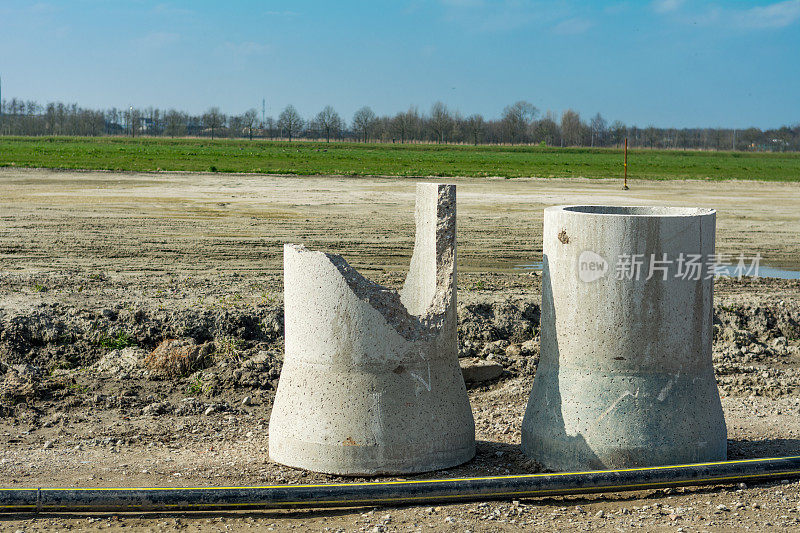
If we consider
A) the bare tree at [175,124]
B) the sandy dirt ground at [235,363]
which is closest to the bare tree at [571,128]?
the bare tree at [175,124]

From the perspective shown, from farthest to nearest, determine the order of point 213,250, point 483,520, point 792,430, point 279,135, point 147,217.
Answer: point 279,135 < point 147,217 < point 213,250 < point 792,430 < point 483,520

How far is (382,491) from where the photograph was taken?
5.34 metres

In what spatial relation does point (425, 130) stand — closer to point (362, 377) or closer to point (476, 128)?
point (476, 128)

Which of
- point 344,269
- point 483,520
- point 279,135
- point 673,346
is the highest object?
point 279,135

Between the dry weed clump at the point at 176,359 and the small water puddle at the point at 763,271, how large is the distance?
23.4 ft

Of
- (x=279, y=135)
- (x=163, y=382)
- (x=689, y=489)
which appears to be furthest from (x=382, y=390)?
(x=279, y=135)

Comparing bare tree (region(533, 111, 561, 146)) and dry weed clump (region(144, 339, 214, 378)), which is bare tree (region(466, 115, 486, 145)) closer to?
bare tree (region(533, 111, 561, 146))

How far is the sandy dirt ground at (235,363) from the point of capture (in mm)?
5324

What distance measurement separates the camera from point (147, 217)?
20.2 m

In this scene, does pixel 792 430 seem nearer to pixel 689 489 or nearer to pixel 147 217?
pixel 689 489

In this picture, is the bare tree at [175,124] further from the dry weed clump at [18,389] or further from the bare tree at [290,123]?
the dry weed clump at [18,389]

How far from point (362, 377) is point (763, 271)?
1132cm

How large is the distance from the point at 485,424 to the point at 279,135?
449 feet

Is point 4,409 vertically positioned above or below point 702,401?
below
